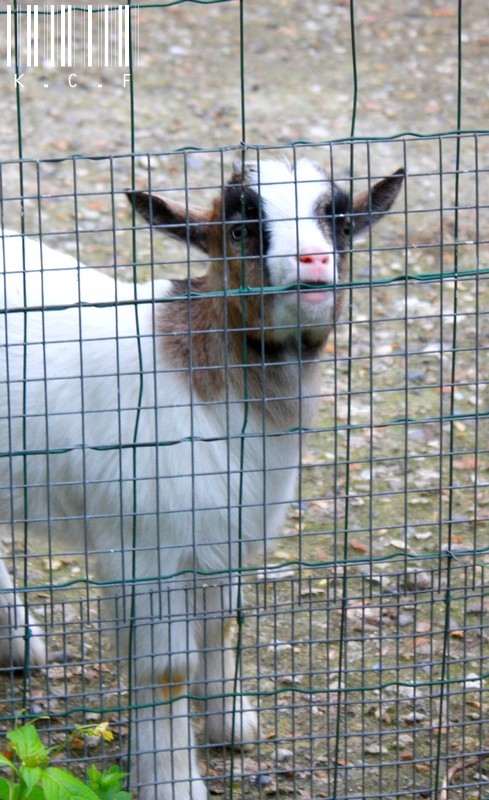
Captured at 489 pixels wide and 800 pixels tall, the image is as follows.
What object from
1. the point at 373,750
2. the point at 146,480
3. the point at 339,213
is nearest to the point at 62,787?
the point at 146,480

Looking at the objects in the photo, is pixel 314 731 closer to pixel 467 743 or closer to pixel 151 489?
pixel 467 743

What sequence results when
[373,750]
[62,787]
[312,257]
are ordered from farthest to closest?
1. [373,750]
2. [312,257]
3. [62,787]

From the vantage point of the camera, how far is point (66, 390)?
385cm

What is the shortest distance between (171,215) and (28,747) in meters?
1.67

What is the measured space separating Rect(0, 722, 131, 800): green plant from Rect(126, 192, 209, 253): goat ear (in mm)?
1474

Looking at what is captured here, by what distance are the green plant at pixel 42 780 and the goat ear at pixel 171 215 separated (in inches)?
58.0

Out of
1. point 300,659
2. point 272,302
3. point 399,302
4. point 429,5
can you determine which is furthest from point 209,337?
point 429,5

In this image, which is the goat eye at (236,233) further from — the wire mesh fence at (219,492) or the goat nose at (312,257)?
the goat nose at (312,257)

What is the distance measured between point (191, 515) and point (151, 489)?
0.16 metres

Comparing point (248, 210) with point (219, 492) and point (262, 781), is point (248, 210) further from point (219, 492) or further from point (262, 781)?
point (262, 781)

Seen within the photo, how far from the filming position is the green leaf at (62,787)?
282 centimetres

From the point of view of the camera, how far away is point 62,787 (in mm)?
2834

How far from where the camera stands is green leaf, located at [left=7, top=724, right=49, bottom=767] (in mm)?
2957

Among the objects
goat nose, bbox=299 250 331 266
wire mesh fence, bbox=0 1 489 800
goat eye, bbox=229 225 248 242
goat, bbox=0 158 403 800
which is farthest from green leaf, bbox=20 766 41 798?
goat eye, bbox=229 225 248 242
